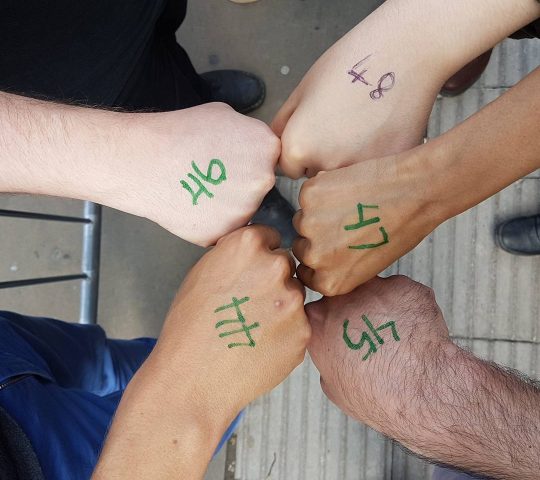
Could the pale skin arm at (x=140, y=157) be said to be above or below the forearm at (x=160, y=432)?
above

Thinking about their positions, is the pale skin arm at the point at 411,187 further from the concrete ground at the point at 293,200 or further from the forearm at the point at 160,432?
the concrete ground at the point at 293,200

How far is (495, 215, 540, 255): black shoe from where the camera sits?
5.95ft

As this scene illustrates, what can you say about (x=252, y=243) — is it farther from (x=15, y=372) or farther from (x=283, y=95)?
(x=283, y=95)

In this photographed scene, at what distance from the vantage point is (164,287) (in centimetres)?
217

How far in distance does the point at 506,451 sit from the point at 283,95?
5.18 ft

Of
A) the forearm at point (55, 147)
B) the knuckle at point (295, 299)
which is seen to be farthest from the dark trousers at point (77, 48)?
the knuckle at point (295, 299)

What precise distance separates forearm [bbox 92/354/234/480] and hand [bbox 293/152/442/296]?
1.18ft

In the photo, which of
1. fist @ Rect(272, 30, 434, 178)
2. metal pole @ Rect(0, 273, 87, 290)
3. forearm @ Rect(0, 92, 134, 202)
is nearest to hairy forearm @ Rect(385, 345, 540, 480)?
fist @ Rect(272, 30, 434, 178)

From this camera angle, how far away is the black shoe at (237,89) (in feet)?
6.80

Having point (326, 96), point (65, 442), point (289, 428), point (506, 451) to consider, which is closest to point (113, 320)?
point (289, 428)

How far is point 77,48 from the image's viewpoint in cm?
132

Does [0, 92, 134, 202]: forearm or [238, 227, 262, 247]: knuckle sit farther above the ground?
[0, 92, 134, 202]: forearm

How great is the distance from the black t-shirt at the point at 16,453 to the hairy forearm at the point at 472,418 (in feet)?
2.25

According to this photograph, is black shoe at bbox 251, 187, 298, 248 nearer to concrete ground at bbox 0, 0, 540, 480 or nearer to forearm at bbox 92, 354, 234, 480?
concrete ground at bbox 0, 0, 540, 480
